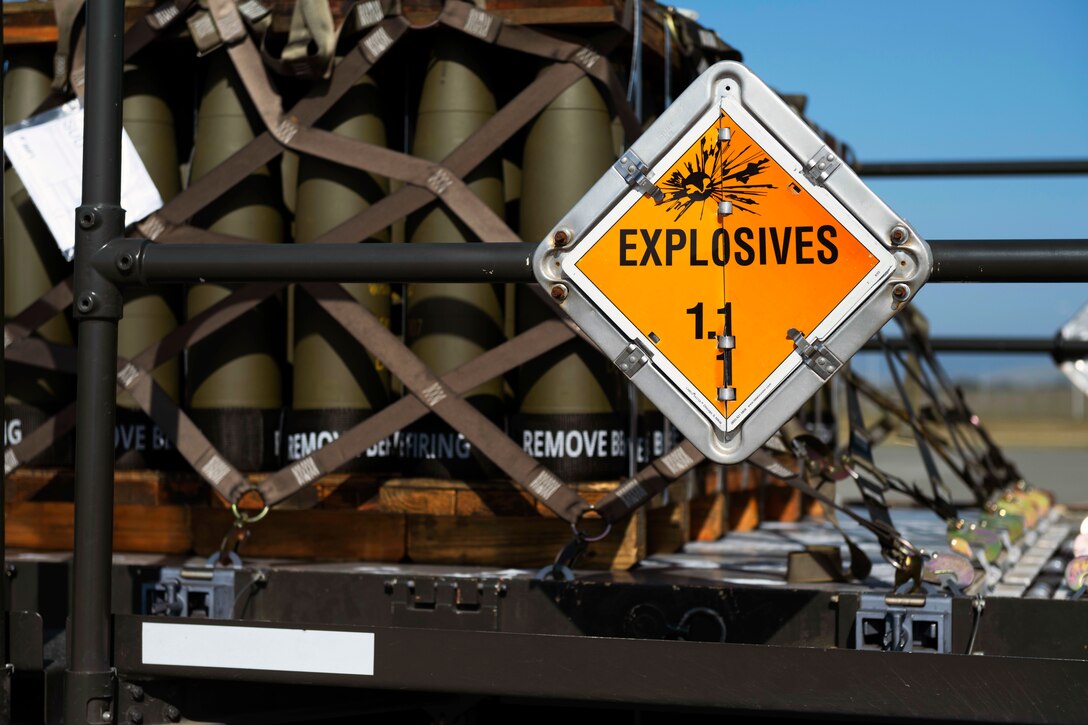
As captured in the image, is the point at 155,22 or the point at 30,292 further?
the point at 30,292

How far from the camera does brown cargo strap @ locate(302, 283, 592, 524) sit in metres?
3.01

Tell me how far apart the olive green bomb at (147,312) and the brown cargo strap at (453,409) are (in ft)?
1.88

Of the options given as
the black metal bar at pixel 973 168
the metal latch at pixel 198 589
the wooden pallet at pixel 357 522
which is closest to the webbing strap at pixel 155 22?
the wooden pallet at pixel 357 522

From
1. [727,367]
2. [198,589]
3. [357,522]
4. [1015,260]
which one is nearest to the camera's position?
[1015,260]

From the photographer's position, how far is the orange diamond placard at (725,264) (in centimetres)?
216

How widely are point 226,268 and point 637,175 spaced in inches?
28.4

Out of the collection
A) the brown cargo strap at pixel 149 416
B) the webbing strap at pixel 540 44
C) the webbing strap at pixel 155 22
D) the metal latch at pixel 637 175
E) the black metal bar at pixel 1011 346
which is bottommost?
the brown cargo strap at pixel 149 416

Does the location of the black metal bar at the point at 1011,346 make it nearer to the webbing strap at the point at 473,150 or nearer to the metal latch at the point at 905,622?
the webbing strap at the point at 473,150

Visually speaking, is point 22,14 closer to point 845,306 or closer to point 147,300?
point 147,300

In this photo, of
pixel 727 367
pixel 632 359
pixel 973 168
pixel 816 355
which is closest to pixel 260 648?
pixel 632 359

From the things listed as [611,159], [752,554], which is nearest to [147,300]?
[611,159]

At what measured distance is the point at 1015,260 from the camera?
2.07 meters

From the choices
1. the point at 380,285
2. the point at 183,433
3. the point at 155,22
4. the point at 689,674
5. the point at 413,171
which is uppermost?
the point at 155,22

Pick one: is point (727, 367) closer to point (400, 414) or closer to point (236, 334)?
point (400, 414)
